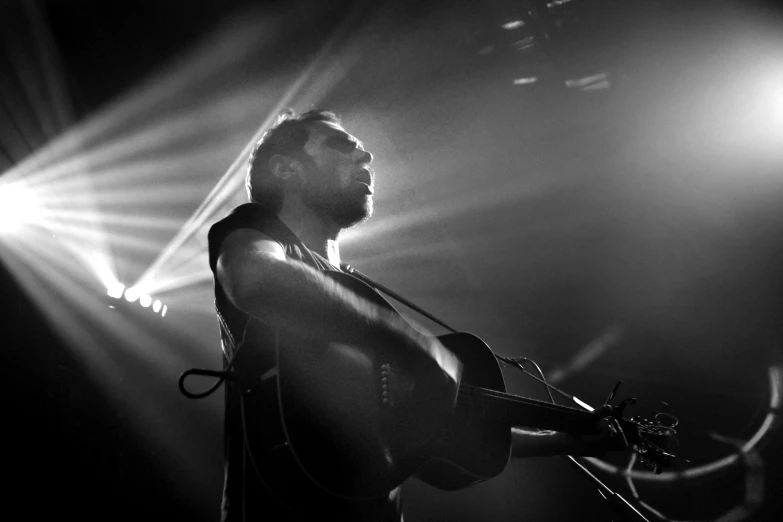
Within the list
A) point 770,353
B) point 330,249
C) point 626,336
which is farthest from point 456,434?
point 770,353

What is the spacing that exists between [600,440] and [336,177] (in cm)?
142

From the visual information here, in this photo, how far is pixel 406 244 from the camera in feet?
16.8

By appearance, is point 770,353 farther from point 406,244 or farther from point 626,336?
point 406,244

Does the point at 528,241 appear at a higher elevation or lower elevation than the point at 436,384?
lower

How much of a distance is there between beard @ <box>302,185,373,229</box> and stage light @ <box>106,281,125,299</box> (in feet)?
11.7

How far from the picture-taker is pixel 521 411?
160cm

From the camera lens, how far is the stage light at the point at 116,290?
4.53 meters

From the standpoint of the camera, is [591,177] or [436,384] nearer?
[436,384]

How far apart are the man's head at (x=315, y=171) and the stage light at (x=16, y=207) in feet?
9.62

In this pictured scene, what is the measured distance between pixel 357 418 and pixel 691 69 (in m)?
4.55

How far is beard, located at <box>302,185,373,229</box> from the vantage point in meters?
1.85

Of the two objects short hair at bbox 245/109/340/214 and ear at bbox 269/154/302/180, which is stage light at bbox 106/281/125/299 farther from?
ear at bbox 269/154/302/180

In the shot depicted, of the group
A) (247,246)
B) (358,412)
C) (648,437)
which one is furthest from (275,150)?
(648,437)

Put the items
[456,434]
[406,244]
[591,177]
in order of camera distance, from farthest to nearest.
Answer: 1. [406,244]
2. [591,177]
3. [456,434]
